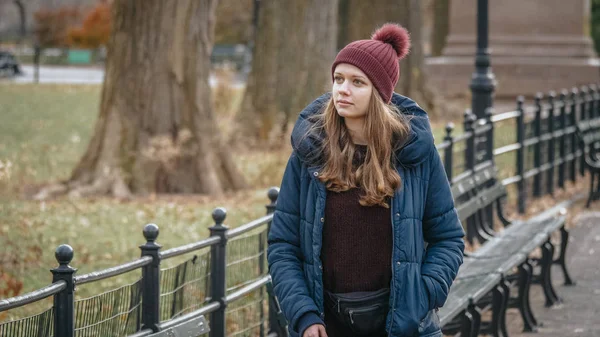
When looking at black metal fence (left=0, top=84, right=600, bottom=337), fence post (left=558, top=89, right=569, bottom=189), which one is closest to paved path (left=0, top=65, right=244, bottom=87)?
fence post (left=558, top=89, right=569, bottom=189)

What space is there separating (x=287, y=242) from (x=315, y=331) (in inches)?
12.9

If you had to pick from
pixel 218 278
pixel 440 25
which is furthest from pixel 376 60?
pixel 440 25

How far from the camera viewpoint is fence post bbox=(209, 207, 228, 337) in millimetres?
5938

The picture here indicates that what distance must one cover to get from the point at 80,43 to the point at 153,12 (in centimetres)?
6195

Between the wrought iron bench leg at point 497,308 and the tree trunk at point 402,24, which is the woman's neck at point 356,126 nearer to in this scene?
the wrought iron bench leg at point 497,308

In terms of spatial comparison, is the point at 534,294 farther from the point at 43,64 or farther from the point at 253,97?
the point at 43,64

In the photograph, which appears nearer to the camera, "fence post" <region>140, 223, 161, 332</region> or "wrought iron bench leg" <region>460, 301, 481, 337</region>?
"fence post" <region>140, 223, 161, 332</region>

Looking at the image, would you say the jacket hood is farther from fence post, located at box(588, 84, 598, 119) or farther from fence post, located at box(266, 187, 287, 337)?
fence post, located at box(588, 84, 598, 119)

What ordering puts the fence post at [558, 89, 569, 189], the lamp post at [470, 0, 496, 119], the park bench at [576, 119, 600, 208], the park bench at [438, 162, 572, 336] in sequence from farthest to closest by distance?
the fence post at [558, 89, 569, 189], the park bench at [576, 119, 600, 208], the lamp post at [470, 0, 496, 119], the park bench at [438, 162, 572, 336]

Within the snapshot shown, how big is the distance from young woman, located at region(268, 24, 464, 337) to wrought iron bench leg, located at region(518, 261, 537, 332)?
3919 mm

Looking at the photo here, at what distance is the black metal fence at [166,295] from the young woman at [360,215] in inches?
31.2

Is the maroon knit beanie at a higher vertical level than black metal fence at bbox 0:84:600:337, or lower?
higher

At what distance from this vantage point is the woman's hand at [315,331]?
4066 mm

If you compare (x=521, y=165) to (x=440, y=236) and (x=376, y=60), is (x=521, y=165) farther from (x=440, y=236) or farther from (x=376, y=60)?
(x=376, y=60)
